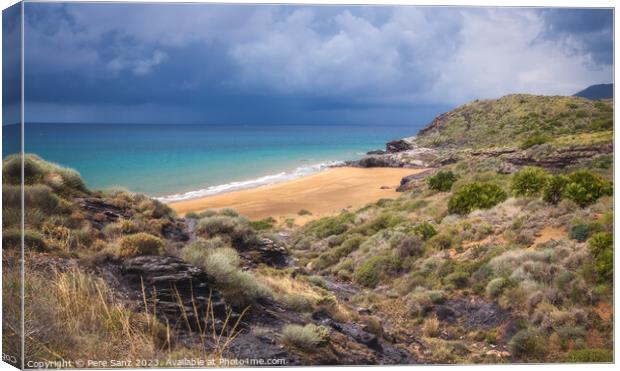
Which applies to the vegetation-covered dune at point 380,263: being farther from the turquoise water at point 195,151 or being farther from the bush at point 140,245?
the turquoise water at point 195,151

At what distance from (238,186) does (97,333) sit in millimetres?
2366

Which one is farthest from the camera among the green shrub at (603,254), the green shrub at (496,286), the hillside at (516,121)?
the green shrub at (496,286)

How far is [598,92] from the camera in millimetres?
6984

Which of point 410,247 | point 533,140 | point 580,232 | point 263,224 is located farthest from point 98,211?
point 580,232

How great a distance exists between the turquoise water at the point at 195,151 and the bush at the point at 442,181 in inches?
30.8

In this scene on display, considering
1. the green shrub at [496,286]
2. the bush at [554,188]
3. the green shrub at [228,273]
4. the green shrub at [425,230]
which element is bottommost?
the green shrub at [496,286]

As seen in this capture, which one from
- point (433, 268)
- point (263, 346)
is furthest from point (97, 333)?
point (433, 268)

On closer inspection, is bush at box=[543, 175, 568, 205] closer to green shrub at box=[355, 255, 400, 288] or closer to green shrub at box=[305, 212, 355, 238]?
green shrub at box=[355, 255, 400, 288]

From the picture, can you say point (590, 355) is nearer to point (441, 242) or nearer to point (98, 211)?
point (441, 242)

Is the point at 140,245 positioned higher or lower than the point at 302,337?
higher

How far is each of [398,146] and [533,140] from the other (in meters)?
1.69

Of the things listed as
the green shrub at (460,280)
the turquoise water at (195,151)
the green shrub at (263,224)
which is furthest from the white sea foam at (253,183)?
the green shrub at (460,280)

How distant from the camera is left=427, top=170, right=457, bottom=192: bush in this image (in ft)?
25.8

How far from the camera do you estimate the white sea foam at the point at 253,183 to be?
22.7 feet
